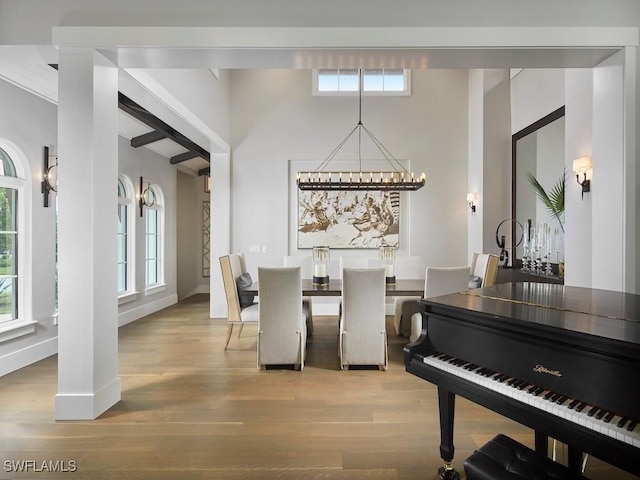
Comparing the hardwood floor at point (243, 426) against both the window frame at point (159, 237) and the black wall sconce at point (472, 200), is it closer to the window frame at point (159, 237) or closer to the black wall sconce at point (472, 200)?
the window frame at point (159, 237)

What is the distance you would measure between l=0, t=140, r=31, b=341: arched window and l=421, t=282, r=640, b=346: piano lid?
394 cm

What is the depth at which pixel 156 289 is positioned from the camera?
20.3 feet

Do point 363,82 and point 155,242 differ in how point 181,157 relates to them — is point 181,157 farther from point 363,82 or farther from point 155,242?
point 363,82

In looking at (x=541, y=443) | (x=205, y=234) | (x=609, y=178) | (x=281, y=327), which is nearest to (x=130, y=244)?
(x=205, y=234)

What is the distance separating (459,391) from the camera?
157cm

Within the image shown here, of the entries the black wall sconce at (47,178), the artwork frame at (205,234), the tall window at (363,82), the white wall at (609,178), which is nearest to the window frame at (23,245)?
the black wall sconce at (47,178)

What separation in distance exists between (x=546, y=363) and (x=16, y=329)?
14.1 feet

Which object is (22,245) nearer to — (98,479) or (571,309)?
(98,479)

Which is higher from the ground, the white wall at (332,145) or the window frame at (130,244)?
the white wall at (332,145)

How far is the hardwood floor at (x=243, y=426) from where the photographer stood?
1964 millimetres

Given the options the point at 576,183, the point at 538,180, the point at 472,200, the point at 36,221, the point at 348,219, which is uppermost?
the point at 538,180

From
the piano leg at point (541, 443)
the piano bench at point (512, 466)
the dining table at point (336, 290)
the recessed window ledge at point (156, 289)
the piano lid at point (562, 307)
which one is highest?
the piano lid at point (562, 307)

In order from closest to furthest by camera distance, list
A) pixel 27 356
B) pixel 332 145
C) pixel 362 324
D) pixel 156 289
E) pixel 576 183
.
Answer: pixel 576 183 < pixel 362 324 < pixel 27 356 < pixel 332 145 < pixel 156 289

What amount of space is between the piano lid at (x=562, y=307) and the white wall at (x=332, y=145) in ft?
12.7
